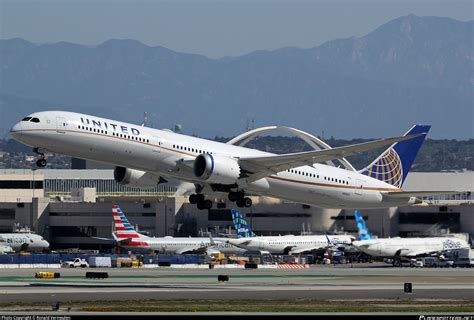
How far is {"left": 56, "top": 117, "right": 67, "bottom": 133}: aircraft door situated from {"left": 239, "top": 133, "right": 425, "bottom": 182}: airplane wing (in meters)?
15.8

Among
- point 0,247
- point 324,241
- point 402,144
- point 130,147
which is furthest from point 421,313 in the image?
point 0,247

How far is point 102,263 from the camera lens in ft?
434

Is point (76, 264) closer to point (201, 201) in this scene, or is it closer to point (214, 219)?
point (201, 201)

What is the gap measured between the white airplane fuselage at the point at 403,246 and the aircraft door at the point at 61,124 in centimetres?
6810

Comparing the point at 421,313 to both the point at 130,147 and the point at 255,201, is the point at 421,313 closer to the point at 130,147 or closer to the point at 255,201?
the point at 130,147

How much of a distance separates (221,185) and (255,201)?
95404 millimetres

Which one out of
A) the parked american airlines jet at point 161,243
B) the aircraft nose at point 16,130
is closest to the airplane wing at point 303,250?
the parked american airlines jet at point 161,243

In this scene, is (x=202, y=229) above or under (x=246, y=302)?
above

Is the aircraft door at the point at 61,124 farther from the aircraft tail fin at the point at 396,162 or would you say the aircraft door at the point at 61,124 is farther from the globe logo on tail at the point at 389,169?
the globe logo on tail at the point at 389,169

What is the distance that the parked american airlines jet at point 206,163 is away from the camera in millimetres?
82938

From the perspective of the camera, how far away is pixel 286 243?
15450 centimetres

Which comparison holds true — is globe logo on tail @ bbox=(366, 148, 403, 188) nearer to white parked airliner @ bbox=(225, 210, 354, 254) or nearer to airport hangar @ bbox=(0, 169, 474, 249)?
white parked airliner @ bbox=(225, 210, 354, 254)

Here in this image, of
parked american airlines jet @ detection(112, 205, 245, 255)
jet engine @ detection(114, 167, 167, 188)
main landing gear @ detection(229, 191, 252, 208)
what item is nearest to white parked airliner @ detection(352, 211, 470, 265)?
parked american airlines jet @ detection(112, 205, 245, 255)

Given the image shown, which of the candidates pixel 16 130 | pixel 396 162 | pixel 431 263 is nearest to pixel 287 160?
pixel 16 130
